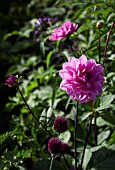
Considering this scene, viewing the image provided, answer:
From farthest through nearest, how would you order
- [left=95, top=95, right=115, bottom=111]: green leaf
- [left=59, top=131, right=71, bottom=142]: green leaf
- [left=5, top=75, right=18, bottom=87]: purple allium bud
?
[left=59, top=131, right=71, bottom=142]: green leaf
[left=95, top=95, right=115, bottom=111]: green leaf
[left=5, top=75, right=18, bottom=87]: purple allium bud

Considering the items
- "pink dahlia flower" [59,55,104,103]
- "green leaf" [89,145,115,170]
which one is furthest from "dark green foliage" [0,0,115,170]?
"pink dahlia flower" [59,55,104,103]

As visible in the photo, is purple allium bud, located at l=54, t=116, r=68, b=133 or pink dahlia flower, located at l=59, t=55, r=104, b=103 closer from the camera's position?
pink dahlia flower, located at l=59, t=55, r=104, b=103

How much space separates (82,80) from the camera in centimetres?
123

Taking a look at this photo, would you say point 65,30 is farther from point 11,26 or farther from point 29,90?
point 11,26

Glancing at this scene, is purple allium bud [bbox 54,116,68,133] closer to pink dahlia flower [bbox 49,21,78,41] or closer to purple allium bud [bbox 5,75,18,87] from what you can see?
purple allium bud [bbox 5,75,18,87]

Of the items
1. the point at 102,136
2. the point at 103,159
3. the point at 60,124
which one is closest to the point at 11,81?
the point at 60,124

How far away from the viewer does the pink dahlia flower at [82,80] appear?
4.05 ft

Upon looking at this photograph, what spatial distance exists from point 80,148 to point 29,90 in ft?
2.35

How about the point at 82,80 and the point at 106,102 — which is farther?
the point at 106,102

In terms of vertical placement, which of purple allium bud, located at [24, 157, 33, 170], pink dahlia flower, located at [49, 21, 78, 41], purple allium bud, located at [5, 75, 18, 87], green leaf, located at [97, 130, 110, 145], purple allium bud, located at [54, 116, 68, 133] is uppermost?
pink dahlia flower, located at [49, 21, 78, 41]

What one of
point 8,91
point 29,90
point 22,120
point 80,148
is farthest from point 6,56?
point 80,148

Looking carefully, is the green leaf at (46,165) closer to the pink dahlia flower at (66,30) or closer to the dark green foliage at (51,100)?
the dark green foliage at (51,100)

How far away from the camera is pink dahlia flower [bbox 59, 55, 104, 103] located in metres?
1.23

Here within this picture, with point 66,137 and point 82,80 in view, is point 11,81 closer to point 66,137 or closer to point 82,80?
point 82,80
